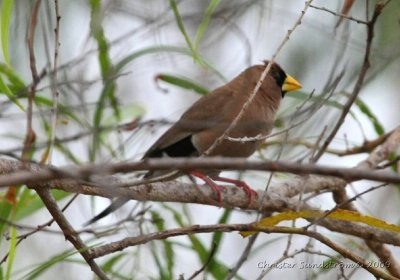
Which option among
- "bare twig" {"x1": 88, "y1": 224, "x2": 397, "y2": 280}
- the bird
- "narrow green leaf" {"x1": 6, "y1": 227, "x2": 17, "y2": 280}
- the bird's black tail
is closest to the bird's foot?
the bird

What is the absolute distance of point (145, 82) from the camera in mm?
5461

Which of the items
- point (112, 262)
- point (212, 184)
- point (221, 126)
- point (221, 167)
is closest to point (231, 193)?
point (212, 184)

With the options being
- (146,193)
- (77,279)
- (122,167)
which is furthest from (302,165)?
(77,279)

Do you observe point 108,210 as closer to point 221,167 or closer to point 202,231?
point 202,231

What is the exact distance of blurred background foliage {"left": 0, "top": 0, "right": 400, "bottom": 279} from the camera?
198 cm

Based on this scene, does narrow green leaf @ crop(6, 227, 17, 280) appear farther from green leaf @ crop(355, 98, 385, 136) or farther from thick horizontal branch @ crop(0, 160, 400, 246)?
green leaf @ crop(355, 98, 385, 136)

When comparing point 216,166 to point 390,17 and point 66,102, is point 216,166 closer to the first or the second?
point 66,102

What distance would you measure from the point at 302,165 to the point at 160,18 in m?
1.64

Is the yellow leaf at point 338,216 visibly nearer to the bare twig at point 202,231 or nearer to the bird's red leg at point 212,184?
the bare twig at point 202,231

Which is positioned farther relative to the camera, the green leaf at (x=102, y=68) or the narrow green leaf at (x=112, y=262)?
the narrow green leaf at (x=112, y=262)

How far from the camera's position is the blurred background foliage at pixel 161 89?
198 cm

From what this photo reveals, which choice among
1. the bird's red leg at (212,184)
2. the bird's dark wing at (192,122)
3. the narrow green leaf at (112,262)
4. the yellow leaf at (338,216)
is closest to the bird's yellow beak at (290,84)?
the bird's dark wing at (192,122)

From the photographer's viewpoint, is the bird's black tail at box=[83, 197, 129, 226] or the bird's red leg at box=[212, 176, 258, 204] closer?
the bird's black tail at box=[83, 197, 129, 226]

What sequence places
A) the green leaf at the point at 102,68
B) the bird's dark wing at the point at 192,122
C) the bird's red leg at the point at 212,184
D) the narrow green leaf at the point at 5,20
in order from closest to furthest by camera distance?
the narrow green leaf at the point at 5,20
the green leaf at the point at 102,68
the bird's red leg at the point at 212,184
the bird's dark wing at the point at 192,122
